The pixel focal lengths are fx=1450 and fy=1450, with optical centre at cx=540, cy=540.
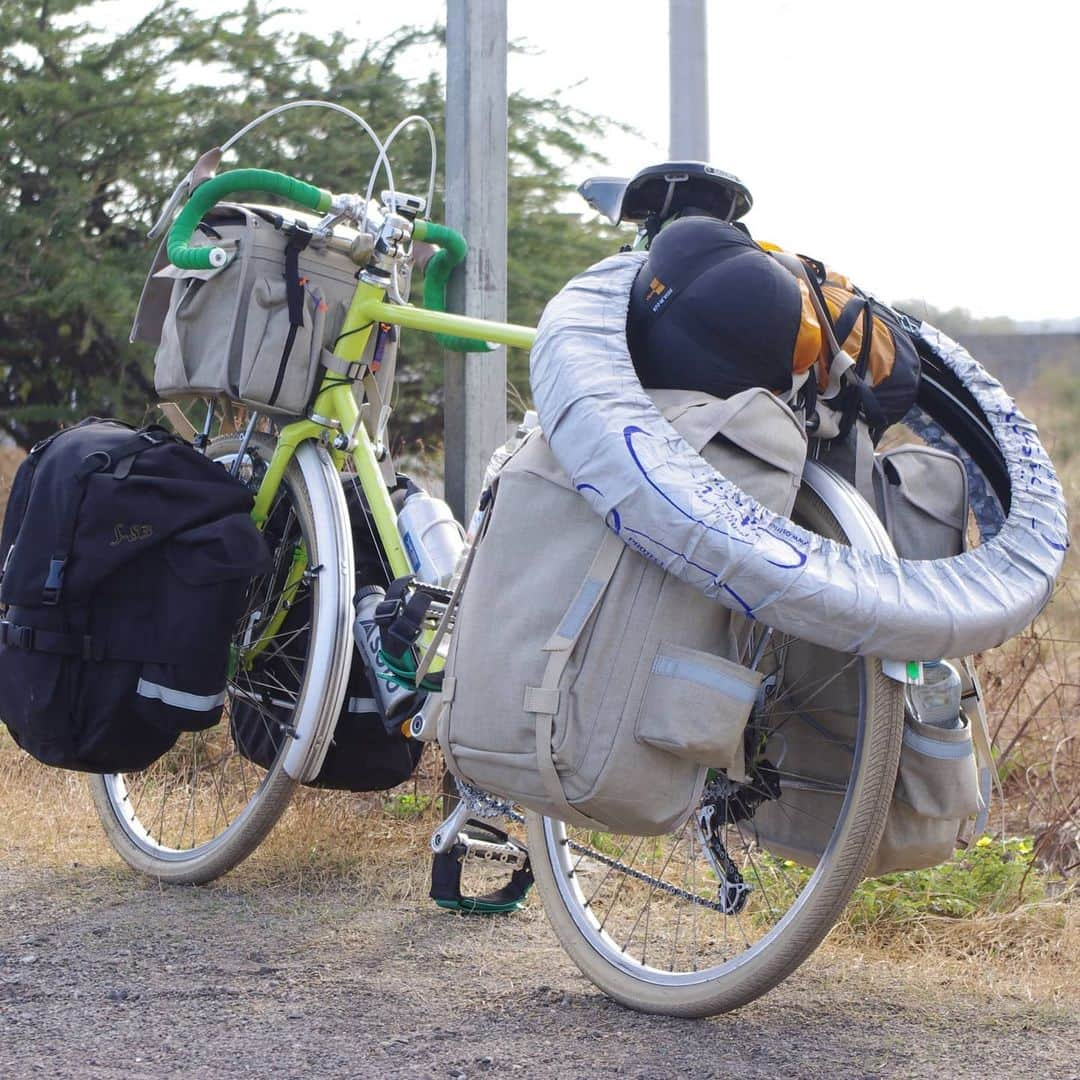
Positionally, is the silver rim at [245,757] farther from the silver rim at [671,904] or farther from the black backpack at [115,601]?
the silver rim at [671,904]

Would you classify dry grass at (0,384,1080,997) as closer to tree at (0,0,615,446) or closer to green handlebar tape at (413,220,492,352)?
green handlebar tape at (413,220,492,352)

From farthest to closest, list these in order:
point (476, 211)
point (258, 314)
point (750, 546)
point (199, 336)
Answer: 1. point (476, 211)
2. point (199, 336)
3. point (258, 314)
4. point (750, 546)

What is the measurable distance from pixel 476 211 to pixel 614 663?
1.98m

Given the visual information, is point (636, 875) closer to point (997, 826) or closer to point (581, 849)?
point (581, 849)

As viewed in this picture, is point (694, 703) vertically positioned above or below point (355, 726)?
above

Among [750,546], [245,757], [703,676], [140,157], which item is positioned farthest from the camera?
[140,157]

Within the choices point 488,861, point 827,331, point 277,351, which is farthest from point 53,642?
point 827,331

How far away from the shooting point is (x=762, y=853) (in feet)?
9.71

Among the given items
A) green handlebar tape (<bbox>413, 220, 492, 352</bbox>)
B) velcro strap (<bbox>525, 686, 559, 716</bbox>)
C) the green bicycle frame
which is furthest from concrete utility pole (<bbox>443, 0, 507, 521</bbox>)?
velcro strap (<bbox>525, 686, 559, 716</bbox>)

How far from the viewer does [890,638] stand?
208cm

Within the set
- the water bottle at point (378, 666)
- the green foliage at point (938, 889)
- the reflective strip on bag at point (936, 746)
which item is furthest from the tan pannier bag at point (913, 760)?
the water bottle at point (378, 666)

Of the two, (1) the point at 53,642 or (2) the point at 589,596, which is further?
(1) the point at 53,642

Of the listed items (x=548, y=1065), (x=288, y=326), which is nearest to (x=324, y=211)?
(x=288, y=326)

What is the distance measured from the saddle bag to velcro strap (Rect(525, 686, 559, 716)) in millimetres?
1319
